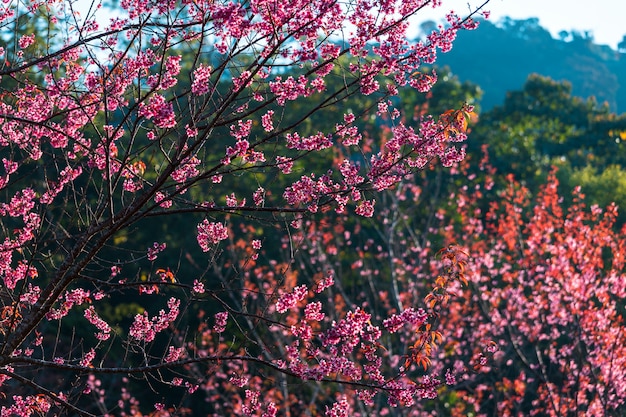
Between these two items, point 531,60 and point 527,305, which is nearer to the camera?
point 527,305

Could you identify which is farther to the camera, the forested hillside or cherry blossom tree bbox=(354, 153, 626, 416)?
the forested hillside

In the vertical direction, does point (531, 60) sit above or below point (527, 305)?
above

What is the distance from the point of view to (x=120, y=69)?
4.82 metres

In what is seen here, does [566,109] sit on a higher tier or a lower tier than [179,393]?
higher

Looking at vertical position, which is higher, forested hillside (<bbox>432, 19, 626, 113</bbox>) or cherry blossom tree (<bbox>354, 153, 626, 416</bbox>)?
forested hillside (<bbox>432, 19, 626, 113</bbox>)

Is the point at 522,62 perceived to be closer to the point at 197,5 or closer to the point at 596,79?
the point at 596,79

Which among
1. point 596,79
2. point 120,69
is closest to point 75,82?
point 120,69

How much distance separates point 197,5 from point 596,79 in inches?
2647

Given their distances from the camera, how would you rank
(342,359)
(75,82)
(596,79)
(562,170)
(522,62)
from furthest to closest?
(522,62)
(596,79)
(562,170)
(75,82)
(342,359)

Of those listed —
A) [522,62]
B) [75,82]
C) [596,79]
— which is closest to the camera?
[75,82]

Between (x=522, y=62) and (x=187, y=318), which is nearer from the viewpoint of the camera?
(x=187, y=318)

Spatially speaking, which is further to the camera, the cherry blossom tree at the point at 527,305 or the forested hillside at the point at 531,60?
the forested hillside at the point at 531,60

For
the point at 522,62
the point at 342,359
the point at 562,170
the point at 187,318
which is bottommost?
the point at 342,359

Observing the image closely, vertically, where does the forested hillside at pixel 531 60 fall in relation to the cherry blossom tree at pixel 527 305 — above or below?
above
